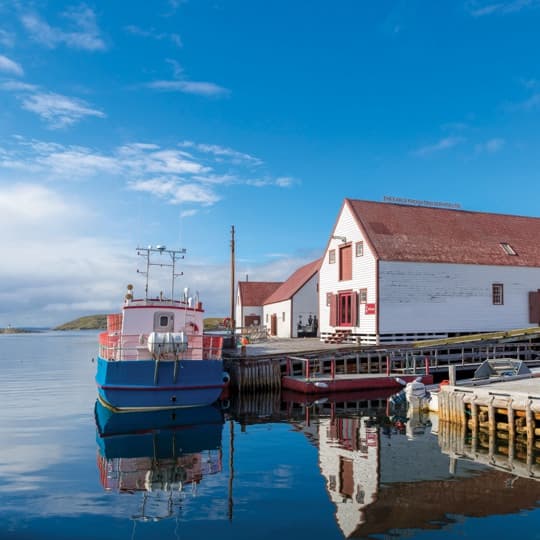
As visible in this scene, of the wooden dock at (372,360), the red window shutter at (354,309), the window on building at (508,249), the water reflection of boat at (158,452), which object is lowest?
the water reflection of boat at (158,452)

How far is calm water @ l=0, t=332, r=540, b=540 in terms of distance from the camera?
922 cm

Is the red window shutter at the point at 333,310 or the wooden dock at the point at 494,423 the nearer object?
the wooden dock at the point at 494,423

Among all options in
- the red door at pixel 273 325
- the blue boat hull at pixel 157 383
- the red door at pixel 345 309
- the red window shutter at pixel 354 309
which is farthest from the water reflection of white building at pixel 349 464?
the red door at pixel 273 325

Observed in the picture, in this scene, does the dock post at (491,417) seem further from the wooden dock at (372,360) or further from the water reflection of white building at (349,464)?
the wooden dock at (372,360)

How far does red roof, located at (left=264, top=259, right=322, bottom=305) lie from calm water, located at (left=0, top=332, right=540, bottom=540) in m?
24.3

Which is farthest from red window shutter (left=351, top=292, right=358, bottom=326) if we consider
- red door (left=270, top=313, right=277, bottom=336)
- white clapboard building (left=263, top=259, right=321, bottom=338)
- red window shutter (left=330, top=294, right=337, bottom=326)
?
red door (left=270, top=313, right=277, bottom=336)

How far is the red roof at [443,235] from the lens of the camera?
105ft

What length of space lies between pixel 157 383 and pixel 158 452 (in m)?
5.24

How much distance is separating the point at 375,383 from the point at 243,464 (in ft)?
40.4

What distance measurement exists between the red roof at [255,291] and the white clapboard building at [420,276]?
60.1ft

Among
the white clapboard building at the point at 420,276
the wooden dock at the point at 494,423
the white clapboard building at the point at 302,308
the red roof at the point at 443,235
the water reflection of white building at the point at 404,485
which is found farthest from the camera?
the white clapboard building at the point at 302,308

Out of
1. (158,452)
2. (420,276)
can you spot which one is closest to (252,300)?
(420,276)

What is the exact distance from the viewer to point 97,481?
1210 cm

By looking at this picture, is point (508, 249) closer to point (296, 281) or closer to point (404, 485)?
point (296, 281)
